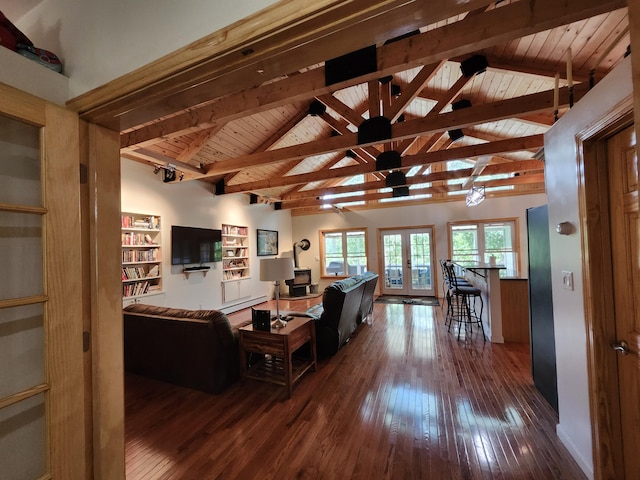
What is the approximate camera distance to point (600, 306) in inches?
56.1

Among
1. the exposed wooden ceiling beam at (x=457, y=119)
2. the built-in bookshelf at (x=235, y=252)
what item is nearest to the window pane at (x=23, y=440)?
the exposed wooden ceiling beam at (x=457, y=119)

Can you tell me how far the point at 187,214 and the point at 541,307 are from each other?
5520 mm

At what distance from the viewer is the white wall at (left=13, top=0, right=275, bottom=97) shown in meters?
0.85

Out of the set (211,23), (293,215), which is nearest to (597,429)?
(211,23)

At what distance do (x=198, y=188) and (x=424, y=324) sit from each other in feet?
16.9

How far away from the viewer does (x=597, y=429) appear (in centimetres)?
144

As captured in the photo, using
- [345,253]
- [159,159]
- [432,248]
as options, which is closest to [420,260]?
[432,248]

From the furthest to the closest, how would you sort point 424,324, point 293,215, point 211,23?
point 293,215 < point 424,324 < point 211,23

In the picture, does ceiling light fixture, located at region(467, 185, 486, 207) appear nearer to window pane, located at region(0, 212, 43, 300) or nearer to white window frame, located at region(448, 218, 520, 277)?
white window frame, located at region(448, 218, 520, 277)

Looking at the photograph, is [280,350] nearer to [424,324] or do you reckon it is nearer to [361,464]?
[361,464]

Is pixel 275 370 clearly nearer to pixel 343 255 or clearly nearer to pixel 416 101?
pixel 416 101

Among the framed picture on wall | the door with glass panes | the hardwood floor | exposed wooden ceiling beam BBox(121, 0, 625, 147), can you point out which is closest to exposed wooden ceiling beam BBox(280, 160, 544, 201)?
the framed picture on wall

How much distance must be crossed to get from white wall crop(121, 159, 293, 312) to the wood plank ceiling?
Answer: 34cm

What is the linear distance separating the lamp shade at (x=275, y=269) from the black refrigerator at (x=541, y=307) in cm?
226
